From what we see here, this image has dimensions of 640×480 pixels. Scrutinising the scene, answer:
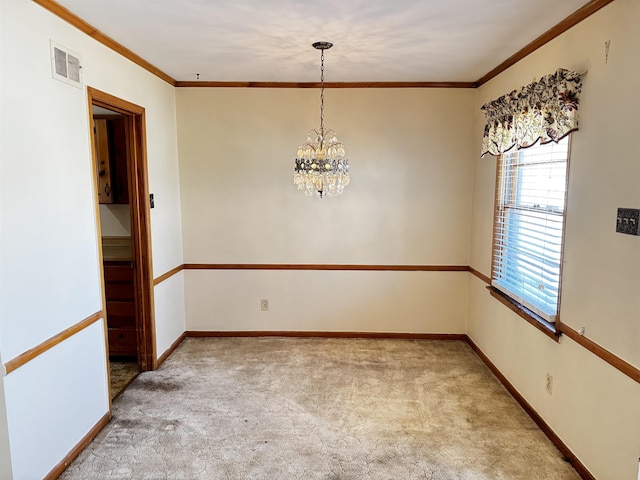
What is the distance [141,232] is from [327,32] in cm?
213

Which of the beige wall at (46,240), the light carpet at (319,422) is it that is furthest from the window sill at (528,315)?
the beige wall at (46,240)

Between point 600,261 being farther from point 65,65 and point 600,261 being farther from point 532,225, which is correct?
point 65,65

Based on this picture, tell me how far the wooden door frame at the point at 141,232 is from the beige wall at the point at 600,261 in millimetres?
2994

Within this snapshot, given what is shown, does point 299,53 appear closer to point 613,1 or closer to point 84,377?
point 613,1

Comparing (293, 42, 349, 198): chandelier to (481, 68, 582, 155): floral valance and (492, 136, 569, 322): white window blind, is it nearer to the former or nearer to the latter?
(481, 68, 582, 155): floral valance

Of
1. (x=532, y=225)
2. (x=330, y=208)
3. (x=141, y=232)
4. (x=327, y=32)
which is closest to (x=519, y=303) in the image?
(x=532, y=225)

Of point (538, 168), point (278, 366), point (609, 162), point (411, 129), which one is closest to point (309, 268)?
point (278, 366)

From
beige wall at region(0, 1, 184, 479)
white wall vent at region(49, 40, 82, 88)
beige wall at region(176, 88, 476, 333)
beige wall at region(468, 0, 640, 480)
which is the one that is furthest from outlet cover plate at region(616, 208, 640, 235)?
white wall vent at region(49, 40, 82, 88)

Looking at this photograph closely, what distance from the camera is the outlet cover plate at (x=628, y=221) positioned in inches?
73.4

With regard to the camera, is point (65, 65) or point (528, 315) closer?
point (65, 65)

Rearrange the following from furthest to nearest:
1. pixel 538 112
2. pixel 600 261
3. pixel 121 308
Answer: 1. pixel 121 308
2. pixel 538 112
3. pixel 600 261

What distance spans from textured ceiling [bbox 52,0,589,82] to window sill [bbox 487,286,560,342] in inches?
71.8

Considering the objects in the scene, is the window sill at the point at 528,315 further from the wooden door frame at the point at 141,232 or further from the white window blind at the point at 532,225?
the wooden door frame at the point at 141,232

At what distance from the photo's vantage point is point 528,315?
2.86 metres
